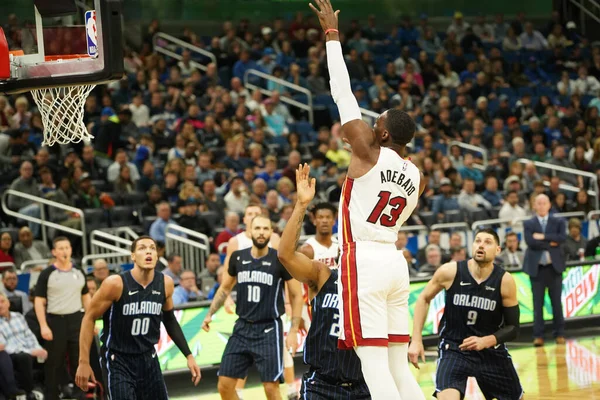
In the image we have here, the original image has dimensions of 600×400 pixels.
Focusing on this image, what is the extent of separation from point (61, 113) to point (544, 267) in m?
8.08

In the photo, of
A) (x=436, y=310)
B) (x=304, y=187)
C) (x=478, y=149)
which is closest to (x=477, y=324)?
(x=304, y=187)

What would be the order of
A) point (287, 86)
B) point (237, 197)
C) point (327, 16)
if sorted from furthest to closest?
point (287, 86) < point (237, 197) < point (327, 16)

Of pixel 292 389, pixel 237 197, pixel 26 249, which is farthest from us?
pixel 237 197

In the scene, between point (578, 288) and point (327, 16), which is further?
point (578, 288)

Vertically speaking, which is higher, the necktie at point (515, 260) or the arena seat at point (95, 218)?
the arena seat at point (95, 218)

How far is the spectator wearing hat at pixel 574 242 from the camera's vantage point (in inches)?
622

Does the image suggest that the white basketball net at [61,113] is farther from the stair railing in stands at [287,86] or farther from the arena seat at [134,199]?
the stair railing in stands at [287,86]

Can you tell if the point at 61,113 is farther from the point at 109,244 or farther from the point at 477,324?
the point at 109,244

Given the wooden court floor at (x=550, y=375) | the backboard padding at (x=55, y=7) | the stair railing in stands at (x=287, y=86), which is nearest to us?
the backboard padding at (x=55, y=7)

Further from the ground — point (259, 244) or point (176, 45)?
point (176, 45)

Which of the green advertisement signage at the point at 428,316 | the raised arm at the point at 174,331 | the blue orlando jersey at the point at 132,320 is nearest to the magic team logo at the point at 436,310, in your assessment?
the green advertisement signage at the point at 428,316

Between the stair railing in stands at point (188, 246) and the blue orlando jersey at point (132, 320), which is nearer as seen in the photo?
the blue orlando jersey at point (132, 320)

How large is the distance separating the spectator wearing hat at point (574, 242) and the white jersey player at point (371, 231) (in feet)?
32.4

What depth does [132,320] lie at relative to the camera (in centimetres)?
818
